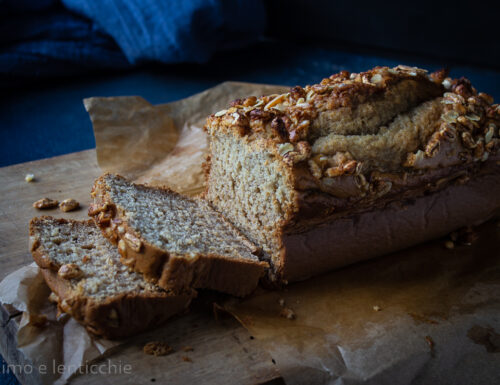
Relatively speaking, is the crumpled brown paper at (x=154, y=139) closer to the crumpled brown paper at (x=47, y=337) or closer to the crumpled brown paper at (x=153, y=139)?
the crumpled brown paper at (x=153, y=139)

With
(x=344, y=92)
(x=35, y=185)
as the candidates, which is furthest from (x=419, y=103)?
(x=35, y=185)

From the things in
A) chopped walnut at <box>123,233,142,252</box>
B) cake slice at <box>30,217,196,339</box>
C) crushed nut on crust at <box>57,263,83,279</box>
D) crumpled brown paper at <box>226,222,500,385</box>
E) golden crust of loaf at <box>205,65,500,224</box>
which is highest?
golden crust of loaf at <box>205,65,500,224</box>

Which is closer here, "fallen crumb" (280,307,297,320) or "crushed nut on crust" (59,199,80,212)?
"fallen crumb" (280,307,297,320)

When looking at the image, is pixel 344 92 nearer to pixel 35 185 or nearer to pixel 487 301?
pixel 487 301

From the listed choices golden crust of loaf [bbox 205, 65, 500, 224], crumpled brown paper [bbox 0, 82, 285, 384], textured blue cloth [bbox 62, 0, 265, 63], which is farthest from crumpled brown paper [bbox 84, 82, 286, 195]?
textured blue cloth [bbox 62, 0, 265, 63]

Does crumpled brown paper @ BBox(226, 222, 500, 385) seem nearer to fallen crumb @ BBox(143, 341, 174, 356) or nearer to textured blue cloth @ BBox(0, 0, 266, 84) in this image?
fallen crumb @ BBox(143, 341, 174, 356)

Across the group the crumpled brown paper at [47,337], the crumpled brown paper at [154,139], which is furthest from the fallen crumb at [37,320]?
the crumpled brown paper at [154,139]
